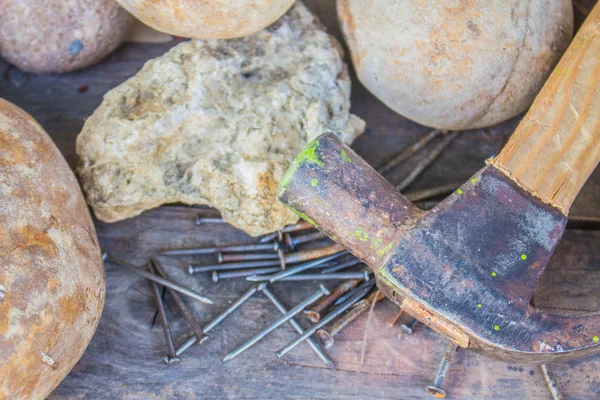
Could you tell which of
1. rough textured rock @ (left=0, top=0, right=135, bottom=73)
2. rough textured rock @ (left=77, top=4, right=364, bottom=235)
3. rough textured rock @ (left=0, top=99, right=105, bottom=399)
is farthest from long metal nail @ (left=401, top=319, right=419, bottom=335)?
rough textured rock @ (left=0, top=0, right=135, bottom=73)

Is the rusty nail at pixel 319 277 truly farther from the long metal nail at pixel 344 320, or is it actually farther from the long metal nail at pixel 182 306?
the long metal nail at pixel 182 306

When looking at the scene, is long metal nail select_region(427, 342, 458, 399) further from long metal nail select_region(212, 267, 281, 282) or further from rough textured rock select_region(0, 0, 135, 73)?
rough textured rock select_region(0, 0, 135, 73)

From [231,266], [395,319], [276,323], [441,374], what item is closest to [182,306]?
[231,266]

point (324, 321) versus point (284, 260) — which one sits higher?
point (284, 260)

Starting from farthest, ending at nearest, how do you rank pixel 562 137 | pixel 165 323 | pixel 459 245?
1. pixel 165 323
2. pixel 562 137
3. pixel 459 245

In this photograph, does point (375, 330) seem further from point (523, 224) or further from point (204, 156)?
point (204, 156)

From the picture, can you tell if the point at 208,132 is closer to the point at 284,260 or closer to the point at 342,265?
the point at 284,260
